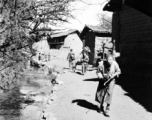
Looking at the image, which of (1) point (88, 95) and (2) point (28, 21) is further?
(1) point (88, 95)

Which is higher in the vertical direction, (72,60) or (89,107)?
(72,60)

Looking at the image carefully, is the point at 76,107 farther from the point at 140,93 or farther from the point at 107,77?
the point at 140,93

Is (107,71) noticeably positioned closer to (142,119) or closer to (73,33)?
(142,119)

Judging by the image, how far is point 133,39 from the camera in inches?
547

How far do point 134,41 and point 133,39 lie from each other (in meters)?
0.20

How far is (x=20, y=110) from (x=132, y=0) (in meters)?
7.35

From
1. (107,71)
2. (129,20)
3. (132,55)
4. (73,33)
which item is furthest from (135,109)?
(73,33)

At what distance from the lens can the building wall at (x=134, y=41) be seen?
1225 cm

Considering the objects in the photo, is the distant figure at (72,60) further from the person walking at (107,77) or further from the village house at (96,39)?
the person walking at (107,77)

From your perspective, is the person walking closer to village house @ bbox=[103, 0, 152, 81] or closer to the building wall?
village house @ bbox=[103, 0, 152, 81]

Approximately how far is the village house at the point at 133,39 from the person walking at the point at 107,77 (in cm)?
636

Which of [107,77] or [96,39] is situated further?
[96,39]

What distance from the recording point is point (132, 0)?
348 centimetres

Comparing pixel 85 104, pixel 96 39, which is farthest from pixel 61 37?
pixel 85 104
